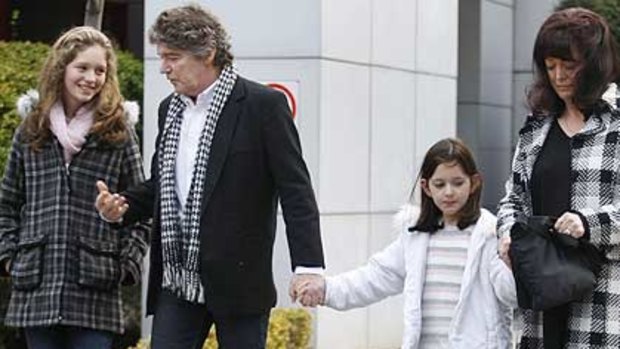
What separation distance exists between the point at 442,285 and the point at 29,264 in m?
1.74

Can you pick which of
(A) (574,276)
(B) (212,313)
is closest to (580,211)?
(A) (574,276)

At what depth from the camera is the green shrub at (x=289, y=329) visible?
8.87m

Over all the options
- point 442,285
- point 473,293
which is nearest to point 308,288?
point 442,285

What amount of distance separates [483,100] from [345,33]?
6332 mm

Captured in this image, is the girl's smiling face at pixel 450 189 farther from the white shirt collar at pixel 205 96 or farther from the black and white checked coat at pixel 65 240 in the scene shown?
the black and white checked coat at pixel 65 240

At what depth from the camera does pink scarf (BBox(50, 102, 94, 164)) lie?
6.13 m

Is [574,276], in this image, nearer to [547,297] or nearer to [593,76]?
[547,297]

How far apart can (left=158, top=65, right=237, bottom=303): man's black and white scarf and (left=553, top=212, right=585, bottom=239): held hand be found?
1.44 m

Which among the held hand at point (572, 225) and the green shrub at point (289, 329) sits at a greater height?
the held hand at point (572, 225)

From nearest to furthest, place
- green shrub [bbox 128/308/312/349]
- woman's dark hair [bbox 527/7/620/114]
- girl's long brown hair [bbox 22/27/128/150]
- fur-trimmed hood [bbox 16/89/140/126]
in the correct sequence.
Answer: woman's dark hair [bbox 527/7/620/114], girl's long brown hair [bbox 22/27/128/150], fur-trimmed hood [bbox 16/89/140/126], green shrub [bbox 128/308/312/349]

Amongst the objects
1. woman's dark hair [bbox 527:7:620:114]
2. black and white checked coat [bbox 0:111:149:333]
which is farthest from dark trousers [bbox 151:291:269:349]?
woman's dark hair [bbox 527:7:620:114]

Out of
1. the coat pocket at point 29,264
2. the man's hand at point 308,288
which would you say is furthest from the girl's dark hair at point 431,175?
the coat pocket at point 29,264

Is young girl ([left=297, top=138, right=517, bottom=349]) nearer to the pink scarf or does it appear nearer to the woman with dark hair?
the woman with dark hair

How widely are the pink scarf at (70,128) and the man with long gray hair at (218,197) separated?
0.31 meters
